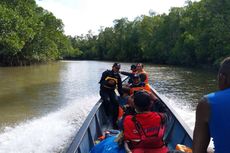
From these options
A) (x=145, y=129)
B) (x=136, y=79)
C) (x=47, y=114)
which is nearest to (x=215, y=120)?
(x=145, y=129)

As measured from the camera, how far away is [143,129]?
364 cm

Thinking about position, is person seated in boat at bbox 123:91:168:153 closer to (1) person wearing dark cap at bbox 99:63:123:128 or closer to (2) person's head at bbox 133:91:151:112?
(2) person's head at bbox 133:91:151:112

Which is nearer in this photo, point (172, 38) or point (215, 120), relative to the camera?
point (215, 120)

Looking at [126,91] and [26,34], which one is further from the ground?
[26,34]

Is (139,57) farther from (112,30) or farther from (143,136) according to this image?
(143,136)

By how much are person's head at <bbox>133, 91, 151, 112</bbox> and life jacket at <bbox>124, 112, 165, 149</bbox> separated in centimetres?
7

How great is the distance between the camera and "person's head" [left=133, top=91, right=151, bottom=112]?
3.48 meters

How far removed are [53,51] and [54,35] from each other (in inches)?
148

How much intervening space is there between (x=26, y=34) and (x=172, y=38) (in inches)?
1470

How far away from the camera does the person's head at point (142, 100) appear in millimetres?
3480

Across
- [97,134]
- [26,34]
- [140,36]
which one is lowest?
[97,134]

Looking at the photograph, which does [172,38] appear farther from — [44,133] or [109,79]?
[109,79]

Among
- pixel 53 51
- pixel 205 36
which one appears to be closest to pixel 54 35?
pixel 53 51

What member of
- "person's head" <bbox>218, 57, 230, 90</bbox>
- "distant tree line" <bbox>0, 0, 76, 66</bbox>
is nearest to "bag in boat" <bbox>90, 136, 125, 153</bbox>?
"person's head" <bbox>218, 57, 230, 90</bbox>
